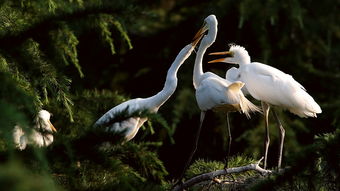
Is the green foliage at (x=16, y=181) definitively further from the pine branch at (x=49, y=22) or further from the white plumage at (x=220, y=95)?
the white plumage at (x=220, y=95)

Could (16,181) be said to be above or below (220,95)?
above

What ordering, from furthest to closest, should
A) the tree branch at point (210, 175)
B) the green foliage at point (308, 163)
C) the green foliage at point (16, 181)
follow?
the tree branch at point (210, 175), the green foliage at point (308, 163), the green foliage at point (16, 181)

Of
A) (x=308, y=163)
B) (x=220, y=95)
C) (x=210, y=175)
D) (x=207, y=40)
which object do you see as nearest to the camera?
(x=308, y=163)

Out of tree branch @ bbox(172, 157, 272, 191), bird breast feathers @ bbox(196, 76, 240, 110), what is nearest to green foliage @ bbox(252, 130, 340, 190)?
tree branch @ bbox(172, 157, 272, 191)

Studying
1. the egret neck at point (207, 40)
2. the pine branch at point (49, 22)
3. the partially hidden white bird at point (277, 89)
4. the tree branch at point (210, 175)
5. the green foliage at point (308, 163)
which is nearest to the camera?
the pine branch at point (49, 22)

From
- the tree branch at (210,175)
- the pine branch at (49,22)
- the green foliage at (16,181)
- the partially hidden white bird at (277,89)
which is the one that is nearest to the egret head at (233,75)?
the partially hidden white bird at (277,89)

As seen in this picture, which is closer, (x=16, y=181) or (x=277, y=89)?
(x=16, y=181)

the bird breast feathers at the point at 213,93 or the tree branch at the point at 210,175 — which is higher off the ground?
the bird breast feathers at the point at 213,93

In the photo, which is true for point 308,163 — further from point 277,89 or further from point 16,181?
point 277,89

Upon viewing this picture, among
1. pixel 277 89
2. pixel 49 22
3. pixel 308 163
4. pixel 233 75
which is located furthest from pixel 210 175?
pixel 49 22

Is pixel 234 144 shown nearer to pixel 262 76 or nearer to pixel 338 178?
pixel 262 76

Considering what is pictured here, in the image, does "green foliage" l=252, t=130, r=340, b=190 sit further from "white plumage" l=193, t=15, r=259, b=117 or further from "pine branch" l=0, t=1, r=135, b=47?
"white plumage" l=193, t=15, r=259, b=117

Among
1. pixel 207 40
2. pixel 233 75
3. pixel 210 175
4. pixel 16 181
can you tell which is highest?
pixel 16 181

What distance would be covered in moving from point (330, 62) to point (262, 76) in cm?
316
